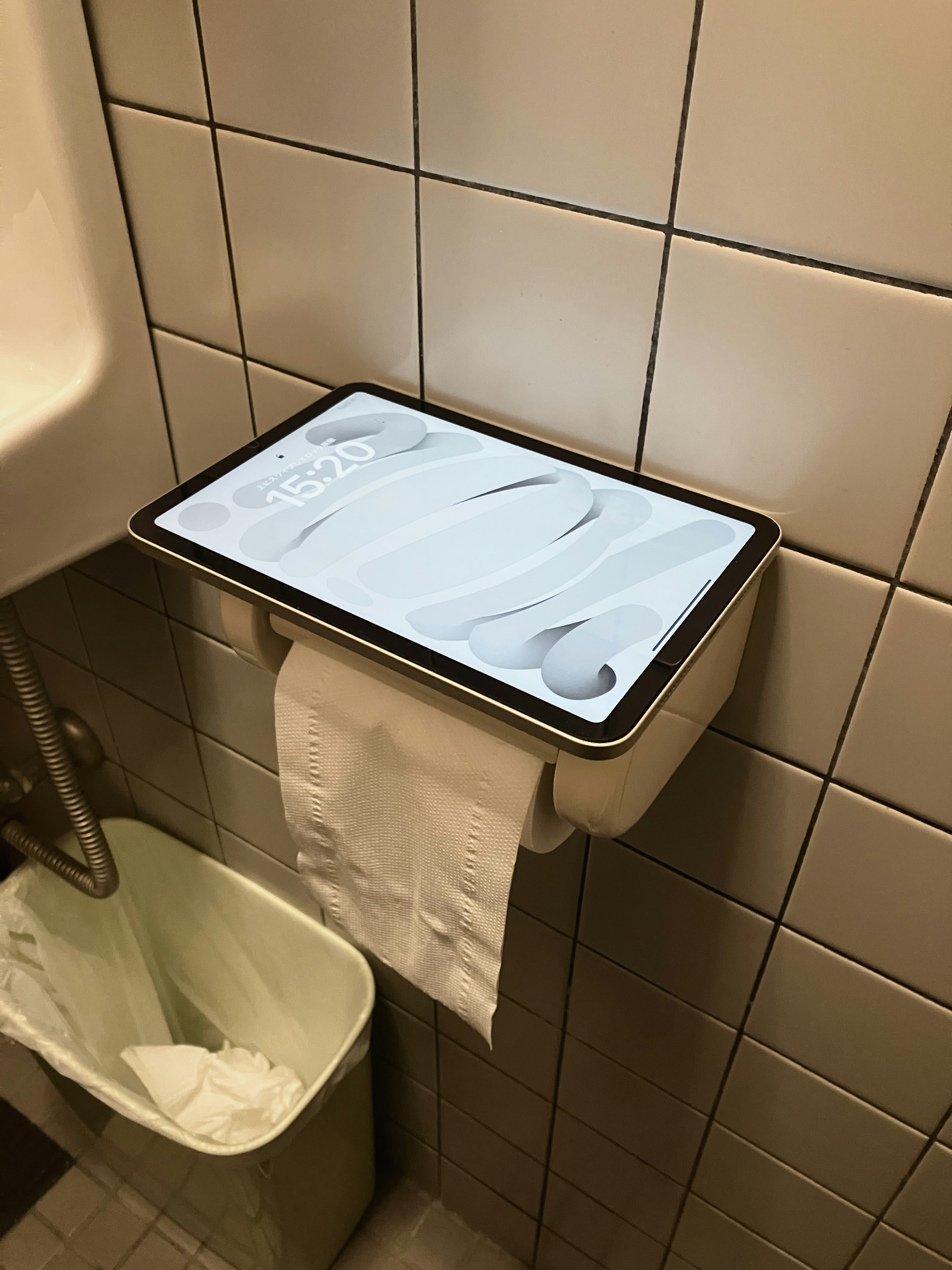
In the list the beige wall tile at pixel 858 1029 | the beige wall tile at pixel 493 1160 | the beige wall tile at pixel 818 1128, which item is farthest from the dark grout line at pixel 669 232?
the beige wall tile at pixel 493 1160

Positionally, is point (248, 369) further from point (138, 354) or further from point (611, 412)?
point (611, 412)

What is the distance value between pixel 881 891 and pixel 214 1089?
0.79 m

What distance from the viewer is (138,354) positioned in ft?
2.16

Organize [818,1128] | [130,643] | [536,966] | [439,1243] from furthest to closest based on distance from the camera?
1. [439,1243]
2. [130,643]
3. [536,966]
4. [818,1128]

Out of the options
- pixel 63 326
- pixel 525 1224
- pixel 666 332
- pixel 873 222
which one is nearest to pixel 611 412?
pixel 666 332

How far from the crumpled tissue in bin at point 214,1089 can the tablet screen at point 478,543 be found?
75cm

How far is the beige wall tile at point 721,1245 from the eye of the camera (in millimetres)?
811

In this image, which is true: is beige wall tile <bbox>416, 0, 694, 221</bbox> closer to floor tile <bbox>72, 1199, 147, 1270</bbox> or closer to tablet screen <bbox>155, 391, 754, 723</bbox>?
tablet screen <bbox>155, 391, 754, 723</bbox>

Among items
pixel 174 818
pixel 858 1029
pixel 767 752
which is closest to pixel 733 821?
pixel 767 752

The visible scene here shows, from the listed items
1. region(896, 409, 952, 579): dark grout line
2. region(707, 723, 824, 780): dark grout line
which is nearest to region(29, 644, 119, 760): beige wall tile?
region(707, 723, 824, 780): dark grout line

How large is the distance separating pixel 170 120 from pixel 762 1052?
715 millimetres

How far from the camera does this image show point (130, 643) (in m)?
0.92

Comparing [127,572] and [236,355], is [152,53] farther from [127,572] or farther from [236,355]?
[127,572]

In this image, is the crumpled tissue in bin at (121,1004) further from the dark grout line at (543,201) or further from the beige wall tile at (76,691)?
the dark grout line at (543,201)
